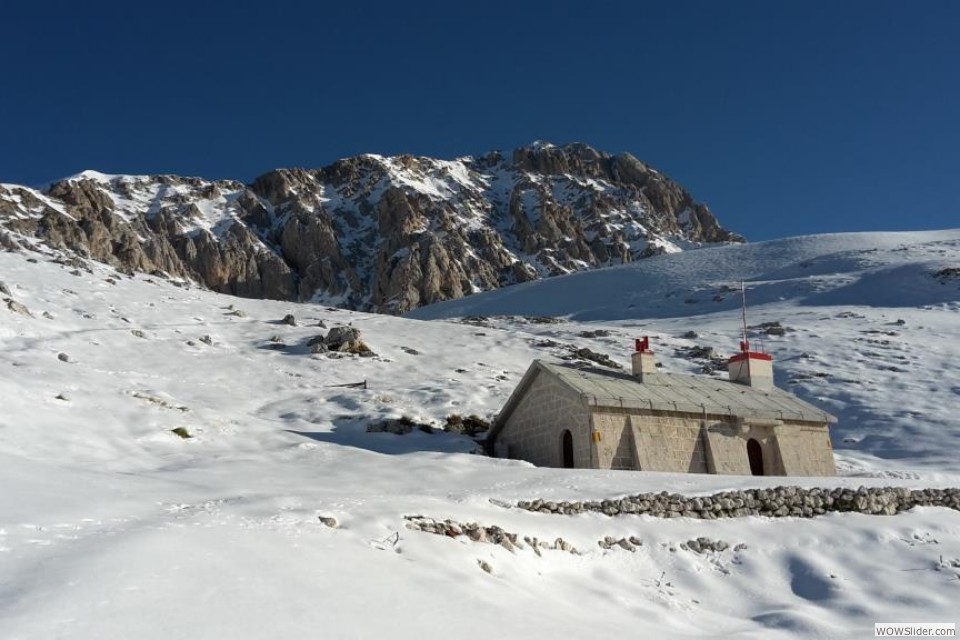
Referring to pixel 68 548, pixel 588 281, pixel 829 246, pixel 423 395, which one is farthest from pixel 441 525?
pixel 829 246

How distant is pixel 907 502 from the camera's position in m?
16.4

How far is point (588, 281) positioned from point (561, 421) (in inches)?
2764

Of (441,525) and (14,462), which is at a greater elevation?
(14,462)

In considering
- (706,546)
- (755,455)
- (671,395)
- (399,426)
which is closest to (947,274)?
(755,455)

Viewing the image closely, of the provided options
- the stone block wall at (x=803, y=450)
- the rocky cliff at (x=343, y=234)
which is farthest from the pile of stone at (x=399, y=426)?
→ the rocky cliff at (x=343, y=234)

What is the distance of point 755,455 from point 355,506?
15.1 meters

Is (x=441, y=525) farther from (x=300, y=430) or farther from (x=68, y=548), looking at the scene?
(x=300, y=430)

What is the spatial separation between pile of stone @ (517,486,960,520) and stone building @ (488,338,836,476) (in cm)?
464

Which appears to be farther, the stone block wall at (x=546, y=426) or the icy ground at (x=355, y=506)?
the stone block wall at (x=546, y=426)

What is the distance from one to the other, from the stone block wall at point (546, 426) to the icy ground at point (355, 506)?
235cm

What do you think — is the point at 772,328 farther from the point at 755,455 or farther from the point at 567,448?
the point at 567,448

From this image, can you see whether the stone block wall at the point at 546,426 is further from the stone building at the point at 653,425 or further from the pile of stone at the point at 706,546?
the pile of stone at the point at 706,546

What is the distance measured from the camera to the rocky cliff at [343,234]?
452ft

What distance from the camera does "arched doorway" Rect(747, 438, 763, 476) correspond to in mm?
22562
